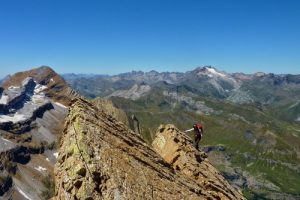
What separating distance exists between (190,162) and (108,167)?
538 inches

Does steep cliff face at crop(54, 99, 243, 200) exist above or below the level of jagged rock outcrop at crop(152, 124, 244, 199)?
above

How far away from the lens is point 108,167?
24.5 metres

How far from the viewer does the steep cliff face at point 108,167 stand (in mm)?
23422

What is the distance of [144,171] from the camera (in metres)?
27.2

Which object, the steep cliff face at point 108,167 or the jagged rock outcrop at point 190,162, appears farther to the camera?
the jagged rock outcrop at point 190,162

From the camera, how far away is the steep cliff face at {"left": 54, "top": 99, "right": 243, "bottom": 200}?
2342cm

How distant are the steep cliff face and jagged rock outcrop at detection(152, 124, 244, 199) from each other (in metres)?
1.30

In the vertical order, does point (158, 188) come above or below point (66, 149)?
below

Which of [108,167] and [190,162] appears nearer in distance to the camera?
[108,167]

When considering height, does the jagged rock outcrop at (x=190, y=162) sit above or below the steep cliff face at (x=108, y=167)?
below

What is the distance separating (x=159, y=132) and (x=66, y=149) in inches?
748

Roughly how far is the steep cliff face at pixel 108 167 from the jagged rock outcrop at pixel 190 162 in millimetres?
→ 1295

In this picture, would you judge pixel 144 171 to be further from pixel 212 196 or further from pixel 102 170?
pixel 212 196

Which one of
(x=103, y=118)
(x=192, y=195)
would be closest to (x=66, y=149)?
(x=103, y=118)
